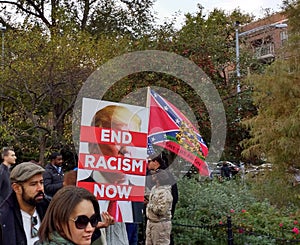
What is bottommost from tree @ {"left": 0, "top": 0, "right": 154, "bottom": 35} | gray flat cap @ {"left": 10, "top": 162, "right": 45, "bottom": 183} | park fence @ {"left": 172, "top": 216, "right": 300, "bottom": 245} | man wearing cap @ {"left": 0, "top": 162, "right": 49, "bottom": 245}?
park fence @ {"left": 172, "top": 216, "right": 300, "bottom": 245}

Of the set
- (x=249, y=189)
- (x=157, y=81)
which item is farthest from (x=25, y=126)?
(x=249, y=189)

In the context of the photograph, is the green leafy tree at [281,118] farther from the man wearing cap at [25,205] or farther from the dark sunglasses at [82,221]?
the dark sunglasses at [82,221]

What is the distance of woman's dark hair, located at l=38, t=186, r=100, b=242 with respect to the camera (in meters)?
2.68

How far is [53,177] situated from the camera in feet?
26.7

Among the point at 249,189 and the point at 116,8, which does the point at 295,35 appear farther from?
the point at 116,8

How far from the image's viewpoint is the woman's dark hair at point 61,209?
8.78ft

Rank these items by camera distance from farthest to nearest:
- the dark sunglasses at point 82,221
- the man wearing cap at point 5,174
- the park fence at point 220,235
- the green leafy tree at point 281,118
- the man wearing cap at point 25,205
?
the green leafy tree at point 281,118 < the man wearing cap at point 5,174 < the park fence at point 220,235 < the man wearing cap at point 25,205 < the dark sunglasses at point 82,221

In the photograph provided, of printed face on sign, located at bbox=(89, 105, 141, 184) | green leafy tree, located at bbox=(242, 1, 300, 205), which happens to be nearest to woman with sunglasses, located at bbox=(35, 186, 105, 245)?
printed face on sign, located at bbox=(89, 105, 141, 184)

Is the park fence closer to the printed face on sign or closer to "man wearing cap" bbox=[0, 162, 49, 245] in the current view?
the printed face on sign

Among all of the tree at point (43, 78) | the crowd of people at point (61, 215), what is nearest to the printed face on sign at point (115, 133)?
the crowd of people at point (61, 215)

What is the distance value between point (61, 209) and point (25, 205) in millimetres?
1320

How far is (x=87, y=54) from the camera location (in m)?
18.8

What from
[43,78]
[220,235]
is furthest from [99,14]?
[220,235]

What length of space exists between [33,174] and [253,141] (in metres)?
5.61
